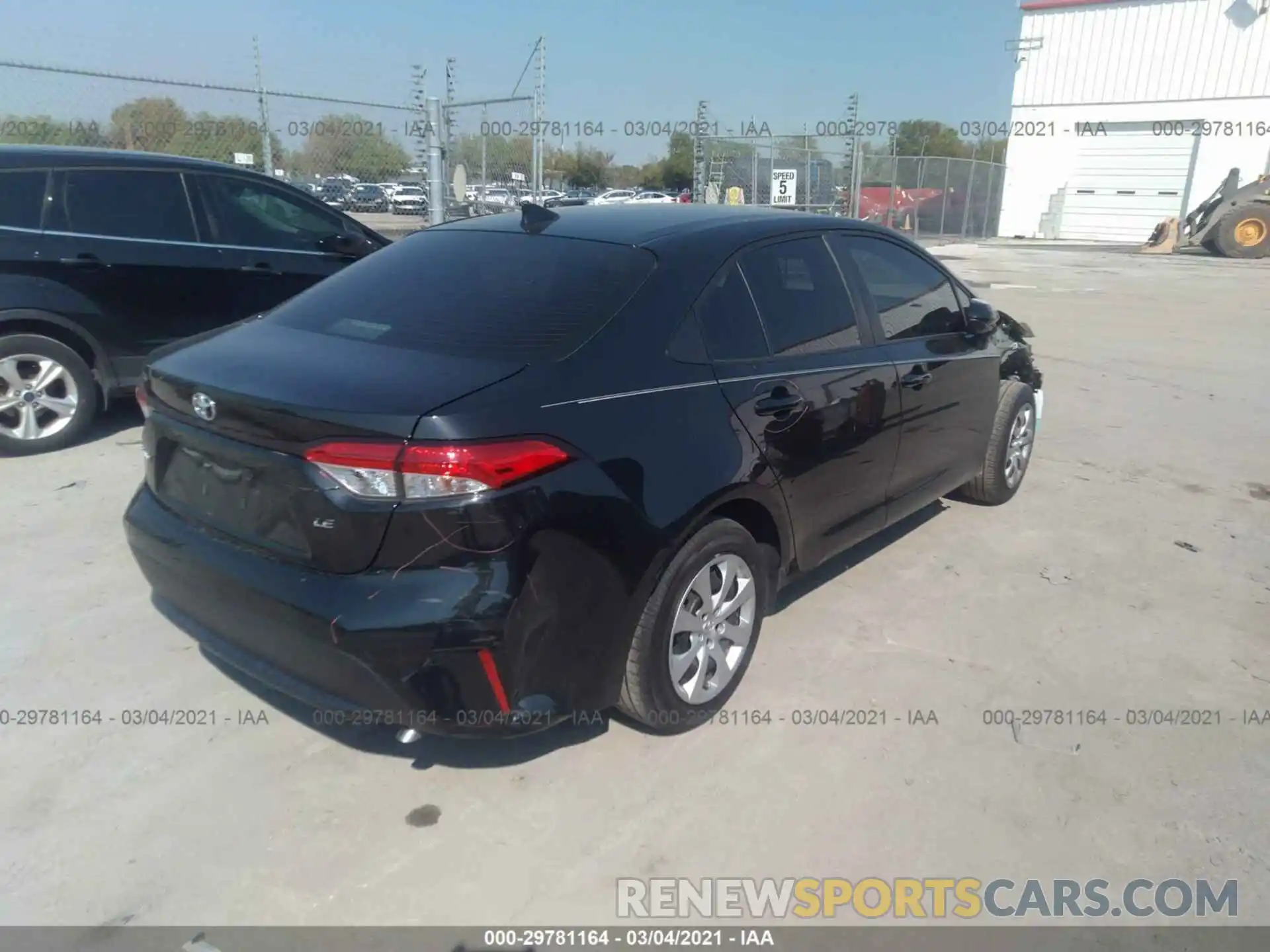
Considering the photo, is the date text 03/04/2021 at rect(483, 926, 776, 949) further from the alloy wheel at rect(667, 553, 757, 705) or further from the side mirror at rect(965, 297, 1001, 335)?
the side mirror at rect(965, 297, 1001, 335)

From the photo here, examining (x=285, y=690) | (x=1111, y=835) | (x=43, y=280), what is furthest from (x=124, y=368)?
(x=1111, y=835)

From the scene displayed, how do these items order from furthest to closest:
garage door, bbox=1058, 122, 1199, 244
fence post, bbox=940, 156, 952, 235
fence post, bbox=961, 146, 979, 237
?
garage door, bbox=1058, 122, 1199, 244 < fence post, bbox=961, 146, 979, 237 < fence post, bbox=940, 156, 952, 235

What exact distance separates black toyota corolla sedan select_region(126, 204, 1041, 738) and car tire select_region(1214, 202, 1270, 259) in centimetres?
2660

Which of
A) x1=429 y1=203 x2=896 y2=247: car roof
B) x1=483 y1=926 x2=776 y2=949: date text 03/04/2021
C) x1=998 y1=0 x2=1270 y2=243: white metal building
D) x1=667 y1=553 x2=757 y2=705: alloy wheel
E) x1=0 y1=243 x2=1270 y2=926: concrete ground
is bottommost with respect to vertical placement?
x1=483 y1=926 x2=776 y2=949: date text 03/04/2021

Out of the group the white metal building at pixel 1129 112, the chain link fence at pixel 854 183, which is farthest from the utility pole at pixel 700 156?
the white metal building at pixel 1129 112

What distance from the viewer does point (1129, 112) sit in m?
33.9

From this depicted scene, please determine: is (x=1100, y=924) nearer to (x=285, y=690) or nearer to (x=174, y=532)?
(x=285, y=690)

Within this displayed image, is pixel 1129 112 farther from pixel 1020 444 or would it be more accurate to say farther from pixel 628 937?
pixel 628 937

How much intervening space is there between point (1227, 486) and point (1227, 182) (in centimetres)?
2553

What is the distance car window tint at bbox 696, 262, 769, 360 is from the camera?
3.11 metres

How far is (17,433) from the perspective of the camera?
5535 mm

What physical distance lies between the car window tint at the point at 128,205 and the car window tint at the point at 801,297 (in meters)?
4.14

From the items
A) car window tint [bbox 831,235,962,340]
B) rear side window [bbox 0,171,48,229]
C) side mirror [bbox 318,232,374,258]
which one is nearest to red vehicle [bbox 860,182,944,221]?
side mirror [bbox 318,232,374,258]

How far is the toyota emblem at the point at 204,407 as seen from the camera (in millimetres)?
2680
